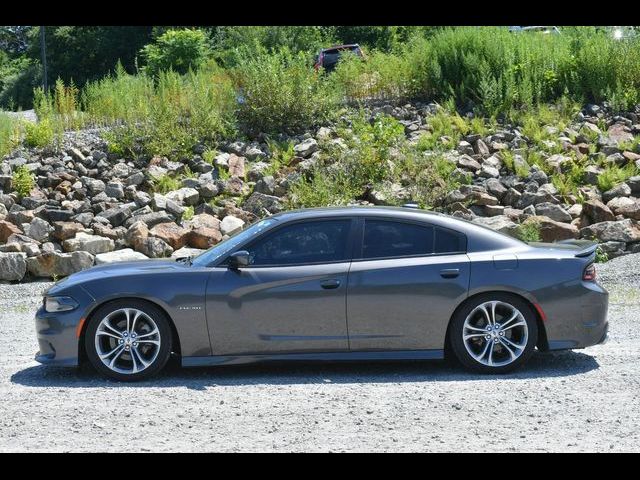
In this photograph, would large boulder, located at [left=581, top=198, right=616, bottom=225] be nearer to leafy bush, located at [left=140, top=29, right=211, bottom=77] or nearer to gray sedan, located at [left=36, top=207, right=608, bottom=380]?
Answer: gray sedan, located at [left=36, top=207, right=608, bottom=380]

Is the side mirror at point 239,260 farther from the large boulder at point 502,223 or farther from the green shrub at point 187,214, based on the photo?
the green shrub at point 187,214

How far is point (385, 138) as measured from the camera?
651 inches

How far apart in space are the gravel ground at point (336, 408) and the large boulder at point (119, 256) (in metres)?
4.35

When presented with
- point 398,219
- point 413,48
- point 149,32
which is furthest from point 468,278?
point 149,32

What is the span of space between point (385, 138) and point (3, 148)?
646cm

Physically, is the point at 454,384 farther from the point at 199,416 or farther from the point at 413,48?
the point at 413,48

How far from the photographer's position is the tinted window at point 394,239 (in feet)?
27.8

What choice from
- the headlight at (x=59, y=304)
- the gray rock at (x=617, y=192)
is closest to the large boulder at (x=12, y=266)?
the headlight at (x=59, y=304)

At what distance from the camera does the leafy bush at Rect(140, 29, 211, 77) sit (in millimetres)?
34531

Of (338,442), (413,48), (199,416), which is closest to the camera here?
(338,442)

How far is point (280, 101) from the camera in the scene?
18.2 meters

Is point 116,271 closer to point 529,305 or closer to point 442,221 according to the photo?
point 442,221

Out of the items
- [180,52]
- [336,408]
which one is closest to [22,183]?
[336,408]

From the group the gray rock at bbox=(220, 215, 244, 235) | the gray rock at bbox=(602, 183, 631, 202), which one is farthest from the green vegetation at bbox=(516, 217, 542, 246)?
the gray rock at bbox=(220, 215, 244, 235)
